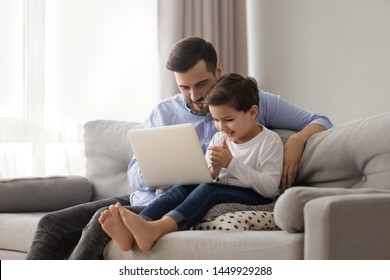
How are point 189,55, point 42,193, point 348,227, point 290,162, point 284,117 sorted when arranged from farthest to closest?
1. point 42,193
2. point 284,117
3. point 189,55
4. point 290,162
5. point 348,227

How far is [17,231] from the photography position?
8.36 feet

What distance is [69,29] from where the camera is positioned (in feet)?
12.6

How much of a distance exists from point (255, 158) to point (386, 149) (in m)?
0.44

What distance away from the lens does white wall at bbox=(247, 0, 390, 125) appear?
11.6ft

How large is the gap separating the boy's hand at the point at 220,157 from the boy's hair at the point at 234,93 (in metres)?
0.15

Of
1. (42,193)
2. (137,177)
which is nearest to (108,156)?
(42,193)

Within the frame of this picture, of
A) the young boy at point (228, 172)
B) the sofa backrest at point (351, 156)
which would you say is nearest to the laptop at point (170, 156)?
the young boy at point (228, 172)

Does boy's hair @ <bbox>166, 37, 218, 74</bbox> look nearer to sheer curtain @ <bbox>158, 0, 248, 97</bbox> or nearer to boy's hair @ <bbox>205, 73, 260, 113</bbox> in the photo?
boy's hair @ <bbox>205, 73, 260, 113</bbox>

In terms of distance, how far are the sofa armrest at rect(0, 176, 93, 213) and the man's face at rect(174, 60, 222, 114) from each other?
830 mm

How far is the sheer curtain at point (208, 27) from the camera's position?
402 centimetres

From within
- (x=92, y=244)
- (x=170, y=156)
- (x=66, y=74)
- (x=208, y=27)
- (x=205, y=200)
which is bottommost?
(x=92, y=244)

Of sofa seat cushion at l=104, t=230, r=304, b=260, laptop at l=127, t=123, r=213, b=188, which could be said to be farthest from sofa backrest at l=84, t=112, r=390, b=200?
sofa seat cushion at l=104, t=230, r=304, b=260

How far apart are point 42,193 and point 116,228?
110cm

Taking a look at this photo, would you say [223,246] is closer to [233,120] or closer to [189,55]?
[233,120]
